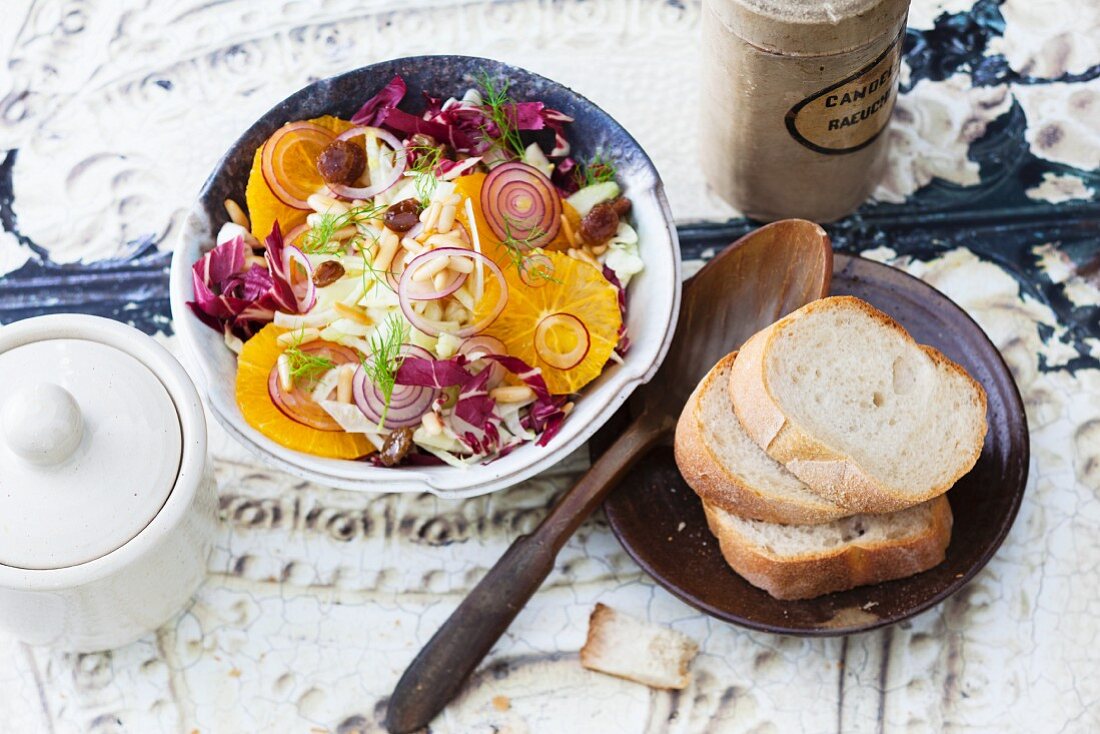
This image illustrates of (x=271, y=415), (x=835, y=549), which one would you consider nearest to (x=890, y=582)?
(x=835, y=549)

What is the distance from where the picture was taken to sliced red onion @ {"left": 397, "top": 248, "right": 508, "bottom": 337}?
1.99 meters

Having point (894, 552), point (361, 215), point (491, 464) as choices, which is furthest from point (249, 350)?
point (894, 552)

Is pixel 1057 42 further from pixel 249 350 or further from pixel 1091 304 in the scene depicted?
pixel 249 350

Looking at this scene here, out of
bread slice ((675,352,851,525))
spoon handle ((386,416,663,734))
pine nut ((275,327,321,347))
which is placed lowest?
spoon handle ((386,416,663,734))

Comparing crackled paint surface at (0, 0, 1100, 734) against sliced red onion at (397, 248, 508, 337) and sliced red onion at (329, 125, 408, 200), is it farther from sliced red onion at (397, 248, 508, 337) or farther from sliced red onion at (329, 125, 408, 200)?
sliced red onion at (329, 125, 408, 200)

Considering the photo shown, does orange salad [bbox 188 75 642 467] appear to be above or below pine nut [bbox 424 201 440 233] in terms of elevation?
below

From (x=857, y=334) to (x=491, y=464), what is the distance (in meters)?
0.61

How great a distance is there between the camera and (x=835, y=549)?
79.0 inches

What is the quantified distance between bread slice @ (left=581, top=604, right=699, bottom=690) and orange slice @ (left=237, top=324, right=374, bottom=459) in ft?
1.62

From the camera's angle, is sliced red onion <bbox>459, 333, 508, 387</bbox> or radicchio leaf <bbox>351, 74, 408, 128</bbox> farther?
radicchio leaf <bbox>351, 74, 408, 128</bbox>

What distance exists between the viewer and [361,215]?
2100 millimetres

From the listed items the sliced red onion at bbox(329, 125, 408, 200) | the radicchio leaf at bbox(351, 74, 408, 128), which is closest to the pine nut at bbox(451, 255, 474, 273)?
the sliced red onion at bbox(329, 125, 408, 200)

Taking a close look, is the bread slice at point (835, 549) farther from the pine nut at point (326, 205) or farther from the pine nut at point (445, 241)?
the pine nut at point (326, 205)

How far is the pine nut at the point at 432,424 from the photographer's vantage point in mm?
1989
